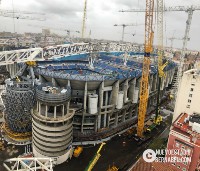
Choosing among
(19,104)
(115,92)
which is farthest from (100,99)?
(19,104)

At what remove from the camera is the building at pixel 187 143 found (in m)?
62.1

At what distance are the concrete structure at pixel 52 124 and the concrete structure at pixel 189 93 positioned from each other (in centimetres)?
4457

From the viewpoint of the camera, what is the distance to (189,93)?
84.1 meters

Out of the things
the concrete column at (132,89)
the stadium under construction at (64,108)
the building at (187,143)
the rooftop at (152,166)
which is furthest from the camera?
the concrete column at (132,89)

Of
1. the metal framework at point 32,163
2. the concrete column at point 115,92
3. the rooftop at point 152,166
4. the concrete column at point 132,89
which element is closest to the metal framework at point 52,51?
the concrete column at point 115,92

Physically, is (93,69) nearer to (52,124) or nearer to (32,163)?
(52,124)

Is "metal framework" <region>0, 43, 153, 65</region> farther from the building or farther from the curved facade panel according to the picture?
the building

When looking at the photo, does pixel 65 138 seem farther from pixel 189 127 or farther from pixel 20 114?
pixel 189 127

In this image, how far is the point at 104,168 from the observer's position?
240 ft

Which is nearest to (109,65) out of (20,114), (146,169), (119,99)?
(119,99)

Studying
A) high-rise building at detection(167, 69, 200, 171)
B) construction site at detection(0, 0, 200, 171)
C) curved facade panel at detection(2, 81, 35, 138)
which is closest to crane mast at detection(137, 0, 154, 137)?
construction site at detection(0, 0, 200, 171)

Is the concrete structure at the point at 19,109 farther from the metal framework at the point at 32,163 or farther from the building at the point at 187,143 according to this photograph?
the building at the point at 187,143

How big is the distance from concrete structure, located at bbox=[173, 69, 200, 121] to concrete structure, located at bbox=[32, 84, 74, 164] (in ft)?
146

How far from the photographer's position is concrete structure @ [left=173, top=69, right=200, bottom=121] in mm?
81819
